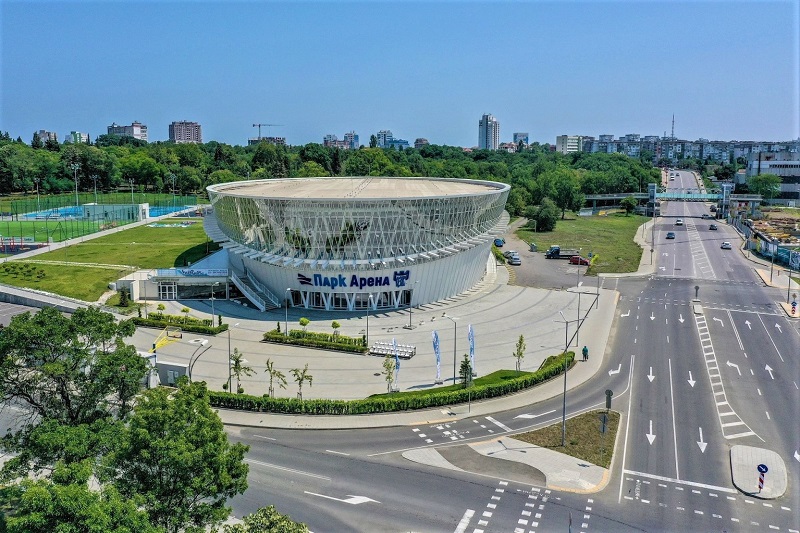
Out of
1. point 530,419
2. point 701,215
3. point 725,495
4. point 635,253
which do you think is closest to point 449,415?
point 530,419

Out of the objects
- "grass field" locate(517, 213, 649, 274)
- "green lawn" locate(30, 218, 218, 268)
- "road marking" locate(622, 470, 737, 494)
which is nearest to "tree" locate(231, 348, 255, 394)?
"road marking" locate(622, 470, 737, 494)

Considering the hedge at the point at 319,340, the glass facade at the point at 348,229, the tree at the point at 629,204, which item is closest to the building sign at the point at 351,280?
the glass facade at the point at 348,229

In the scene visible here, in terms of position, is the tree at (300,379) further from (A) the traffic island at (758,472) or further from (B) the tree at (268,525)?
(A) the traffic island at (758,472)

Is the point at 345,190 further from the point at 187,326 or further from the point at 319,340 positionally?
the point at 319,340

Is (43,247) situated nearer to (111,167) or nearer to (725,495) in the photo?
(111,167)

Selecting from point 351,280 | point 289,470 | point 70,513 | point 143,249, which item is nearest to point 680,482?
point 289,470

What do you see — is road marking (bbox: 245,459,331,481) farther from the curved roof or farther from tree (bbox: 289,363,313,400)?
the curved roof
